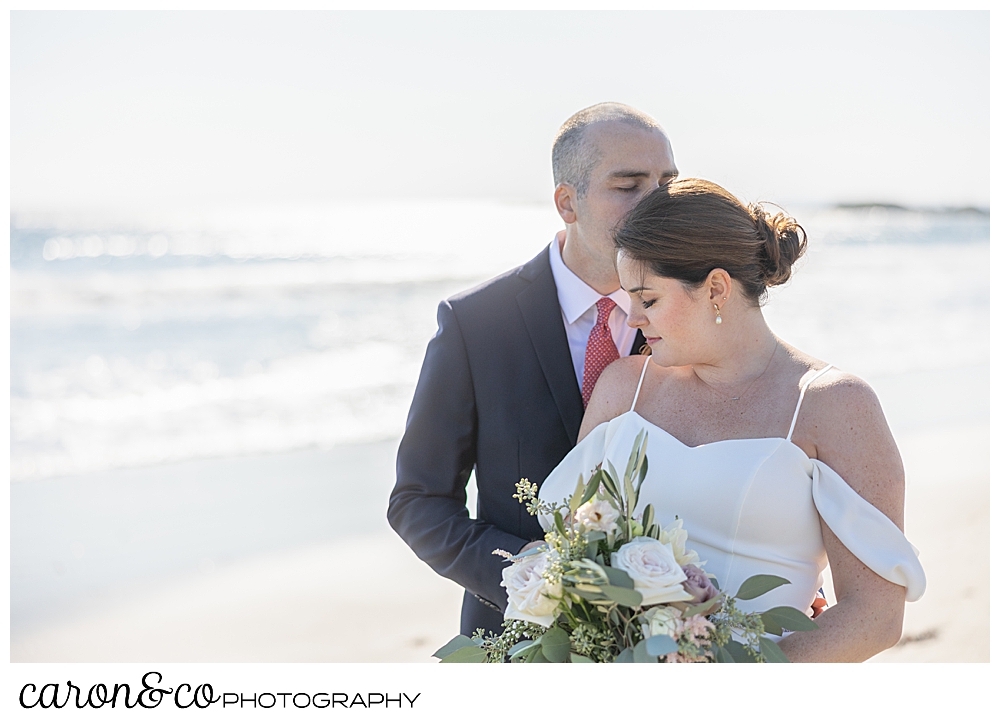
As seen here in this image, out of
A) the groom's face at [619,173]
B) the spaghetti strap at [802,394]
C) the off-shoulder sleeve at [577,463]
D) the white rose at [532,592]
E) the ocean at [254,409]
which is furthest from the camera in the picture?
the ocean at [254,409]

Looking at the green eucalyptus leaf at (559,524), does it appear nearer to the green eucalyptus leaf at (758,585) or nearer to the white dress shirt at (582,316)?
the green eucalyptus leaf at (758,585)

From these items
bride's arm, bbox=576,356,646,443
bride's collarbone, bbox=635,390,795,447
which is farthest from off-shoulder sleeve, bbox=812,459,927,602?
bride's arm, bbox=576,356,646,443

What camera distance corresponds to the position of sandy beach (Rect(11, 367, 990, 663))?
5.38 meters

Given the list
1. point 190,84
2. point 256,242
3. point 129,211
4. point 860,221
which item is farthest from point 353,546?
point 860,221

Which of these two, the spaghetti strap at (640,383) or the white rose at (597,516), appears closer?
the white rose at (597,516)

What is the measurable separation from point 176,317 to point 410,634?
10.8m

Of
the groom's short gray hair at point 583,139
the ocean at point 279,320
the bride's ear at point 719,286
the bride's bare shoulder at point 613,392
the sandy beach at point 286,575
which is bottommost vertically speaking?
the sandy beach at point 286,575

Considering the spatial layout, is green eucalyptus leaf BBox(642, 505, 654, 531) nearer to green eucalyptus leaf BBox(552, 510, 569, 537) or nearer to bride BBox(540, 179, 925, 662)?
green eucalyptus leaf BBox(552, 510, 569, 537)

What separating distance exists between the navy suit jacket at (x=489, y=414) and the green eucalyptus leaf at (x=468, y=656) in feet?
1.76

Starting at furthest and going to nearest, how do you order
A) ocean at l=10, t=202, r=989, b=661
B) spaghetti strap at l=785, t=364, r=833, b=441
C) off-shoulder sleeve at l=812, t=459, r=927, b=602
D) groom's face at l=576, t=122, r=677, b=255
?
1. ocean at l=10, t=202, r=989, b=661
2. groom's face at l=576, t=122, r=677, b=255
3. spaghetti strap at l=785, t=364, r=833, b=441
4. off-shoulder sleeve at l=812, t=459, r=927, b=602

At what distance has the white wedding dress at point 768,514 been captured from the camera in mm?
2305

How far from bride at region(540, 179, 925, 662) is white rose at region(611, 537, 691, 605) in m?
0.52

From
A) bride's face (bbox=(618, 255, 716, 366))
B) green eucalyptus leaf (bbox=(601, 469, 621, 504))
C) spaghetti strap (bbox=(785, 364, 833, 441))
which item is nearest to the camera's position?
green eucalyptus leaf (bbox=(601, 469, 621, 504))

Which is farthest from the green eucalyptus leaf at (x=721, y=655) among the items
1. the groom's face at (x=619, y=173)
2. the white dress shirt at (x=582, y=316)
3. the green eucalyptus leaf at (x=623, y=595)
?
the groom's face at (x=619, y=173)
